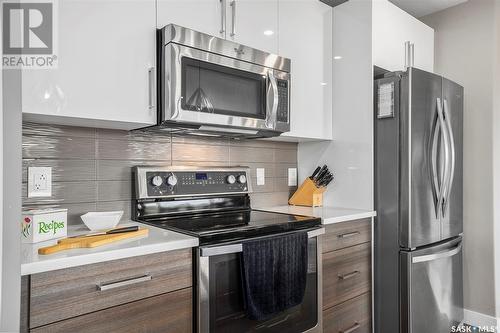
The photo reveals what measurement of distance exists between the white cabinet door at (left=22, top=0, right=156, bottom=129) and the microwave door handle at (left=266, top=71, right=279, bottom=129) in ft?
2.15

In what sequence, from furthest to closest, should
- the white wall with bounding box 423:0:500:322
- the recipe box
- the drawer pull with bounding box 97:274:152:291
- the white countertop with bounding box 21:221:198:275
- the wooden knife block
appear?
the white wall with bounding box 423:0:500:322 → the wooden knife block → the recipe box → the drawer pull with bounding box 97:274:152:291 → the white countertop with bounding box 21:221:198:275

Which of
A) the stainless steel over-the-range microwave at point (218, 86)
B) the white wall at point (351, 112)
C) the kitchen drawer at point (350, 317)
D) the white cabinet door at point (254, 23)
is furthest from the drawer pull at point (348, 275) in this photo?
the white cabinet door at point (254, 23)

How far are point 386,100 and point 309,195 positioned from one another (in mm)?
798

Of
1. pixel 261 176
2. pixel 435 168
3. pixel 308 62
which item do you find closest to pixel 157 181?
pixel 261 176

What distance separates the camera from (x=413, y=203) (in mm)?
2004

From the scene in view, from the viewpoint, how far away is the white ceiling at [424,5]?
262 centimetres

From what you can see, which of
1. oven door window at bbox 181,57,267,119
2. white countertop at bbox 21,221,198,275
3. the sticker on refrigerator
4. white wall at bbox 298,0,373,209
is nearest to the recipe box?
white countertop at bbox 21,221,198,275

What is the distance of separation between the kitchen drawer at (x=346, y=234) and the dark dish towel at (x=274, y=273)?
268mm

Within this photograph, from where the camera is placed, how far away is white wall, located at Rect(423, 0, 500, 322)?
247 cm

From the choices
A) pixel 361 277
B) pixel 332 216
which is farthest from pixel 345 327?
pixel 332 216

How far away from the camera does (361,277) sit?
82.4 inches

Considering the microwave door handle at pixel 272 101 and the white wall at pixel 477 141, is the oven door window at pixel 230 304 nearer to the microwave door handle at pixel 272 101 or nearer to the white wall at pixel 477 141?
the microwave door handle at pixel 272 101

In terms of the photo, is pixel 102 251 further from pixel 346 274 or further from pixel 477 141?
pixel 477 141

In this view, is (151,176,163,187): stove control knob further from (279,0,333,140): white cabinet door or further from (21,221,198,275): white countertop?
(279,0,333,140): white cabinet door
